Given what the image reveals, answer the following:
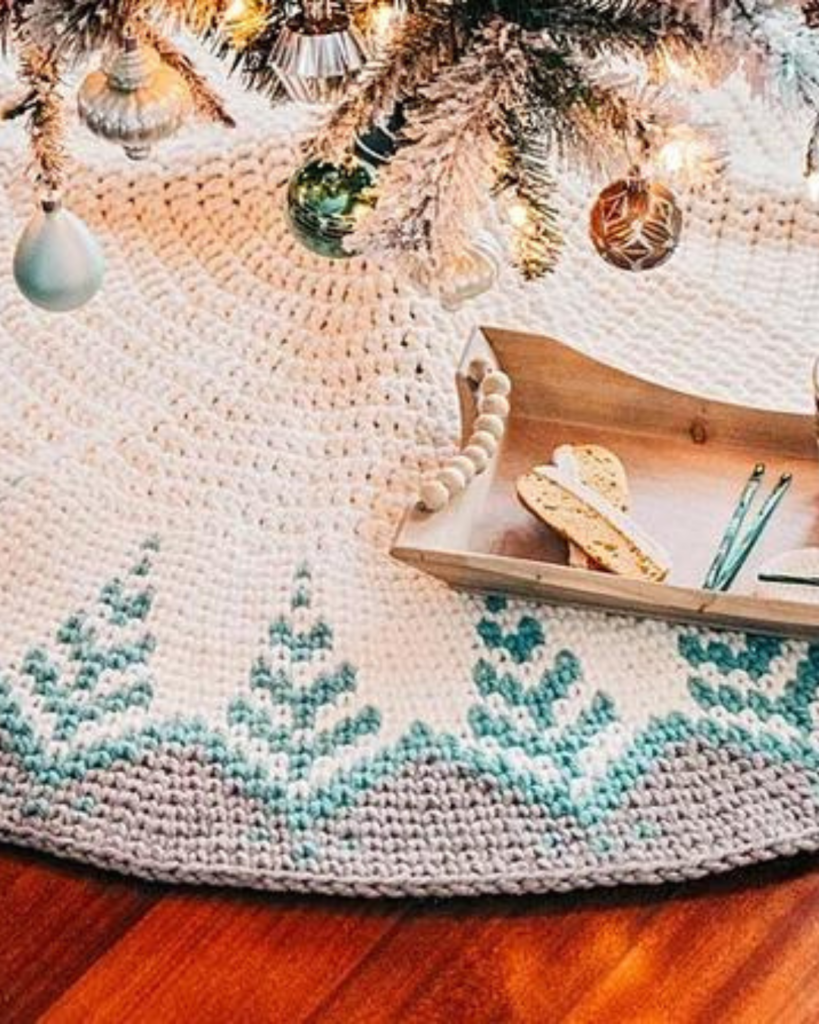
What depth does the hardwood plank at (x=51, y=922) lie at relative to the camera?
3.52ft

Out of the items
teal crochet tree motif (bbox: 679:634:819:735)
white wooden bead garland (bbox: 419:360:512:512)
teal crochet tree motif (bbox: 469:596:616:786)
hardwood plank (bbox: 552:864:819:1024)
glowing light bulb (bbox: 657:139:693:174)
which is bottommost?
hardwood plank (bbox: 552:864:819:1024)

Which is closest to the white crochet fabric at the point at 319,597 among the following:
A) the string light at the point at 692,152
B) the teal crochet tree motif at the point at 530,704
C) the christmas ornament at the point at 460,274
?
the teal crochet tree motif at the point at 530,704

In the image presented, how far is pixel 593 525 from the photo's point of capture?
119cm

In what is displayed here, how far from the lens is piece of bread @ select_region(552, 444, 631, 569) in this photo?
3.97ft

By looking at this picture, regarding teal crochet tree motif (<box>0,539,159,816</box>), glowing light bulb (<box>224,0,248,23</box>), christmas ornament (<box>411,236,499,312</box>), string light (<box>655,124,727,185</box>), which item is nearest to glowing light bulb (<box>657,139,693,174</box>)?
string light (<box>655,124,727,185</box>)

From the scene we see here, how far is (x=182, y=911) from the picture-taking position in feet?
3.62

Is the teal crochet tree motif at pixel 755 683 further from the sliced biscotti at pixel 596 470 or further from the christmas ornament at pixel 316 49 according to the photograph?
the christmas ornament at pixel 316 49

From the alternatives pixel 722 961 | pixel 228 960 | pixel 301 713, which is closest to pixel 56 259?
pixel 301 713

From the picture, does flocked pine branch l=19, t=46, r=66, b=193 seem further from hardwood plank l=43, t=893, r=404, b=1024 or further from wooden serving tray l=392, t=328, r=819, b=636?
hardwood plank l=43, t=893, r=404, b=1024

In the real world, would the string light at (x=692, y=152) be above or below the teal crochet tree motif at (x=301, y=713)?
above

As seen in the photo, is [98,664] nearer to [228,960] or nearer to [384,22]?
[228,960]

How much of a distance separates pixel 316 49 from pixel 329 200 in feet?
0.58

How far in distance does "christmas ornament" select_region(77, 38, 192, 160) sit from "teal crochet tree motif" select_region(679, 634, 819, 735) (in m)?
0.44

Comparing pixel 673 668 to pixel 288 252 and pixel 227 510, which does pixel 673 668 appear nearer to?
pixel 227 510
